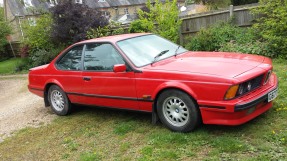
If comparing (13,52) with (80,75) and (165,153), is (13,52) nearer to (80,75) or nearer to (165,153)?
(80,75)

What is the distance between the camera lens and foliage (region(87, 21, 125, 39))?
1526 centimetres

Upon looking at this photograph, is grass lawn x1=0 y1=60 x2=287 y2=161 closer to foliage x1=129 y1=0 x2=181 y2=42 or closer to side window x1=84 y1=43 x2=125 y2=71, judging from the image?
side window x1=84 y1=43 x2=125 y2=71

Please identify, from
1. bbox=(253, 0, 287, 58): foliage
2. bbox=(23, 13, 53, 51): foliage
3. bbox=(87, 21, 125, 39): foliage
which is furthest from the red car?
bbox=(23, 13, 53, 51): foliage

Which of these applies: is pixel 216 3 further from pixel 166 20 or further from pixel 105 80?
pixel 105 80

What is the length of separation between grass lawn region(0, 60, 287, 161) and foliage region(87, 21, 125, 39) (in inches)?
366

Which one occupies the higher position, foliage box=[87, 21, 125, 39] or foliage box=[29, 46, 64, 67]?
foliage box=[87, 21, 125, 39]

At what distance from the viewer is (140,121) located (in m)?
5.70

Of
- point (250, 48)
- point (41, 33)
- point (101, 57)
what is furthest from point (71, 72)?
point (41, 33)

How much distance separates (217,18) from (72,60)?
8.72 metres

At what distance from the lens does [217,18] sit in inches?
531

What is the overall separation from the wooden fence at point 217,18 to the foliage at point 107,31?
3.24 m

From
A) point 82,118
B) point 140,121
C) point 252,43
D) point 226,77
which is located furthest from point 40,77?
point 252,43

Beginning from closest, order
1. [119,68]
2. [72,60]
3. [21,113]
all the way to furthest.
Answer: [119,68] < [72,60] < [21,113]

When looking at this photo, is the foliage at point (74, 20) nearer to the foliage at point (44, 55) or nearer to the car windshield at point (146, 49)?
the foliage at point (44, 55)
